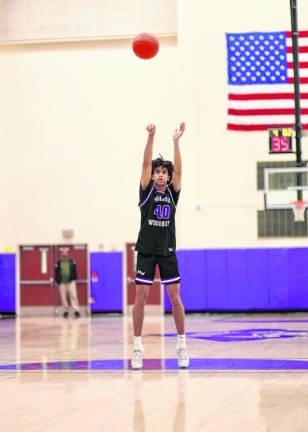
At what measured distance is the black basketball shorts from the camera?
7.93 metres

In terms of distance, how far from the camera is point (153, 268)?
315 inches

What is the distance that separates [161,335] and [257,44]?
9.82 meters

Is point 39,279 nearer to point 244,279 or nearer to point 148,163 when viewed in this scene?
point 244,279

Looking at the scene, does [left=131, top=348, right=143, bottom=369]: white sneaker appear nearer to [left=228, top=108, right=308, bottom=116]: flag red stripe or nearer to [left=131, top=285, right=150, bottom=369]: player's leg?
[left=131, top=285, right=150, bottom=369]: player's leg

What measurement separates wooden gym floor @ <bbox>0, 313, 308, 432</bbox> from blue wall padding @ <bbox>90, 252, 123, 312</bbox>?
12.7 m

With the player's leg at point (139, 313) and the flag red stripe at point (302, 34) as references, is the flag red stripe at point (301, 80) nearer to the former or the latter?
the flag red stripe at point (302, 34)

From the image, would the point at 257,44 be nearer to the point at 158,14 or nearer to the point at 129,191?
the point at 158,14

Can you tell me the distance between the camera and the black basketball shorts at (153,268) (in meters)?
7.93

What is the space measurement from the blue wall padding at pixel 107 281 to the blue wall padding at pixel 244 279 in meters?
2.44

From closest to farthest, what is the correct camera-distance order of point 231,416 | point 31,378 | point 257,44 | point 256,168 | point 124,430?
point 124,430 → point 231,416 → point 31,378 → point 257,44 → point 256,168

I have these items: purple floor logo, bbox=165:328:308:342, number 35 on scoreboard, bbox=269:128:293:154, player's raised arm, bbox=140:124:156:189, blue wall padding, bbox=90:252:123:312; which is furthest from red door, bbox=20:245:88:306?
player's raised arm, bbox=140:124:156:189

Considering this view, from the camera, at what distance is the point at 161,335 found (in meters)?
13.2

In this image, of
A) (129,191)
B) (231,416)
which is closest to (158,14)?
(129,191)

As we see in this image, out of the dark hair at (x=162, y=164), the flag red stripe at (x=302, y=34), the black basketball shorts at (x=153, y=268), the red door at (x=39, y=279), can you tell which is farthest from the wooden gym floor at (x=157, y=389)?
the red door at (x=39, y=279)
